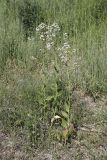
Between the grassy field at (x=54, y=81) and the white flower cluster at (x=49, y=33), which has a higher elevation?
the white flower cluster at (x=49, y=33)

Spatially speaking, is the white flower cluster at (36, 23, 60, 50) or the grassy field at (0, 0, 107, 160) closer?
the grassy field at (0, 0, 107, 160)

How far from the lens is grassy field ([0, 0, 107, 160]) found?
350 centimetres

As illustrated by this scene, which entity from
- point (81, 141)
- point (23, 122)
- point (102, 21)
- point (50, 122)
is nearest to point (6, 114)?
point (23, 122)

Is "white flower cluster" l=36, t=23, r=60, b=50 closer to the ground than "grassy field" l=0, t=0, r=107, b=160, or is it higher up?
higher up

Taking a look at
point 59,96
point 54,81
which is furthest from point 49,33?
point 59,96

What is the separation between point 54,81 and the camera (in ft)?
12.8

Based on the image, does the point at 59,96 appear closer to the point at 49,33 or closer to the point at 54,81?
the point at 54,81

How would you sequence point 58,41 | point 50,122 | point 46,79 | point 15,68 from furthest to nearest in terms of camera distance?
point 58,41 → point 15,68 → point 46,79 → point 50,122

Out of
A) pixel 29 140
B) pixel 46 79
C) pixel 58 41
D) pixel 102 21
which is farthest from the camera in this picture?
pixel 102 21

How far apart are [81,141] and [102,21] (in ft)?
7.91

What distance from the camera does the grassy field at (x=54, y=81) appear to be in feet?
11.5

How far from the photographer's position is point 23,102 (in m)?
3.90

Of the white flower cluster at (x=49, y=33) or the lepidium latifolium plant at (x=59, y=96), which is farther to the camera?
the white flower cluster at (x=49, y=33)

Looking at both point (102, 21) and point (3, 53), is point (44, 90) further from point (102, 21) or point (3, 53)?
point (102, 21)
